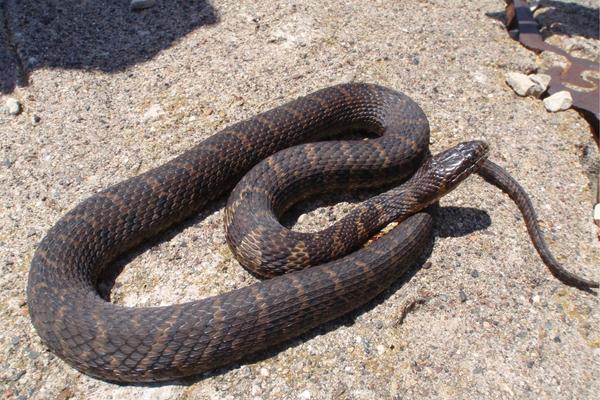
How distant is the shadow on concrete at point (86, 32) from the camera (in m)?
6.95

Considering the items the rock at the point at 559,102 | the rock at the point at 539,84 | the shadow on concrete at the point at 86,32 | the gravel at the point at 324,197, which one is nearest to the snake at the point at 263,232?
the gravel at the point at 324,197

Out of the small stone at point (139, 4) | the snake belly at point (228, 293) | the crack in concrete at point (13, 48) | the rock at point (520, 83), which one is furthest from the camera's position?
the small stone at point (139, 4)

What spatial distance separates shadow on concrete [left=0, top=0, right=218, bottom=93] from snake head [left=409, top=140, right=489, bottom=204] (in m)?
4.18

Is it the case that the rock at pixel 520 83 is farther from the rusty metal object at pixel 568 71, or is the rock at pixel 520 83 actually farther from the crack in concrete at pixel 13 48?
the crack in concrete at pixel 13 48

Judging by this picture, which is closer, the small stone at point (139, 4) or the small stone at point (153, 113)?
the small stone at point (153, 113)

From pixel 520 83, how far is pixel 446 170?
256 cm

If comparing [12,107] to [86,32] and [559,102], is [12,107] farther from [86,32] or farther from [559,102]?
[559,102]

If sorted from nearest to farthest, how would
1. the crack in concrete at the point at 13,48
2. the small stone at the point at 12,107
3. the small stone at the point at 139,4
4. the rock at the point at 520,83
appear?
the small stone at the point at 12,107, the crack in concrete at the point at 13,48, the rock at the point at 520,83, the small stone at the point at 139,4

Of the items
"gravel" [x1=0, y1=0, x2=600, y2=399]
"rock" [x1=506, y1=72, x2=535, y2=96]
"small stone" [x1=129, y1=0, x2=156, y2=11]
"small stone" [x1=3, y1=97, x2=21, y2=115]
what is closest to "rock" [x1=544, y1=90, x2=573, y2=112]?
"gravel" [x1=0, y1=0, x2=600, y2=399]

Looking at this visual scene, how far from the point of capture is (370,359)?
4383mm

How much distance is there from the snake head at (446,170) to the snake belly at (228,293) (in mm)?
299

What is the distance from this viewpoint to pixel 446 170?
17.6 ft

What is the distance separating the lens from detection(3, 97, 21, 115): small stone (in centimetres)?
627

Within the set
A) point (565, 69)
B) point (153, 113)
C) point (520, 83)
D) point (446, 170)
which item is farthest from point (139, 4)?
point (565, 69)
